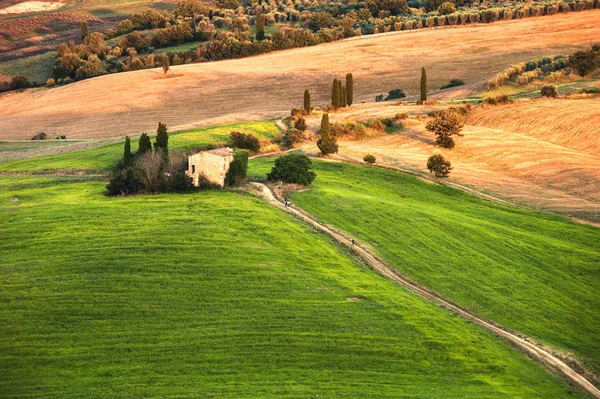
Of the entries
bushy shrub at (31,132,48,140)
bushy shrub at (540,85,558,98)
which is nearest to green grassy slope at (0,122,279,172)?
bushy shrub at (31,132,48,140)

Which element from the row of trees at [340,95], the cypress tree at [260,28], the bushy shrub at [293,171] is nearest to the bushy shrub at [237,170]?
the bushy shrub at [293,171]

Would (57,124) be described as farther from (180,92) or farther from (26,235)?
(26,235)

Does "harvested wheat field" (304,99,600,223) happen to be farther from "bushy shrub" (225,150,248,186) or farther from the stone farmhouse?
the stone farmhouse

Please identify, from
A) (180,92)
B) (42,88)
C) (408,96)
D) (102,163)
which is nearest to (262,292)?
(102,163)

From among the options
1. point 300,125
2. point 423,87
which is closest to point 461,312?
point 300,125

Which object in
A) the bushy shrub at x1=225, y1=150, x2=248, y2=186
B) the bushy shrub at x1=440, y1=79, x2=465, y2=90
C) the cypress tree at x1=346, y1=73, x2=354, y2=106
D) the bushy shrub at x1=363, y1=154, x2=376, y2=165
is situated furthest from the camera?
the bushy shrub at x1=440, y1=79, x2=465, y2=90

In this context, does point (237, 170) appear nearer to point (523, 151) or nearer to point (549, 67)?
point (523, 151)
